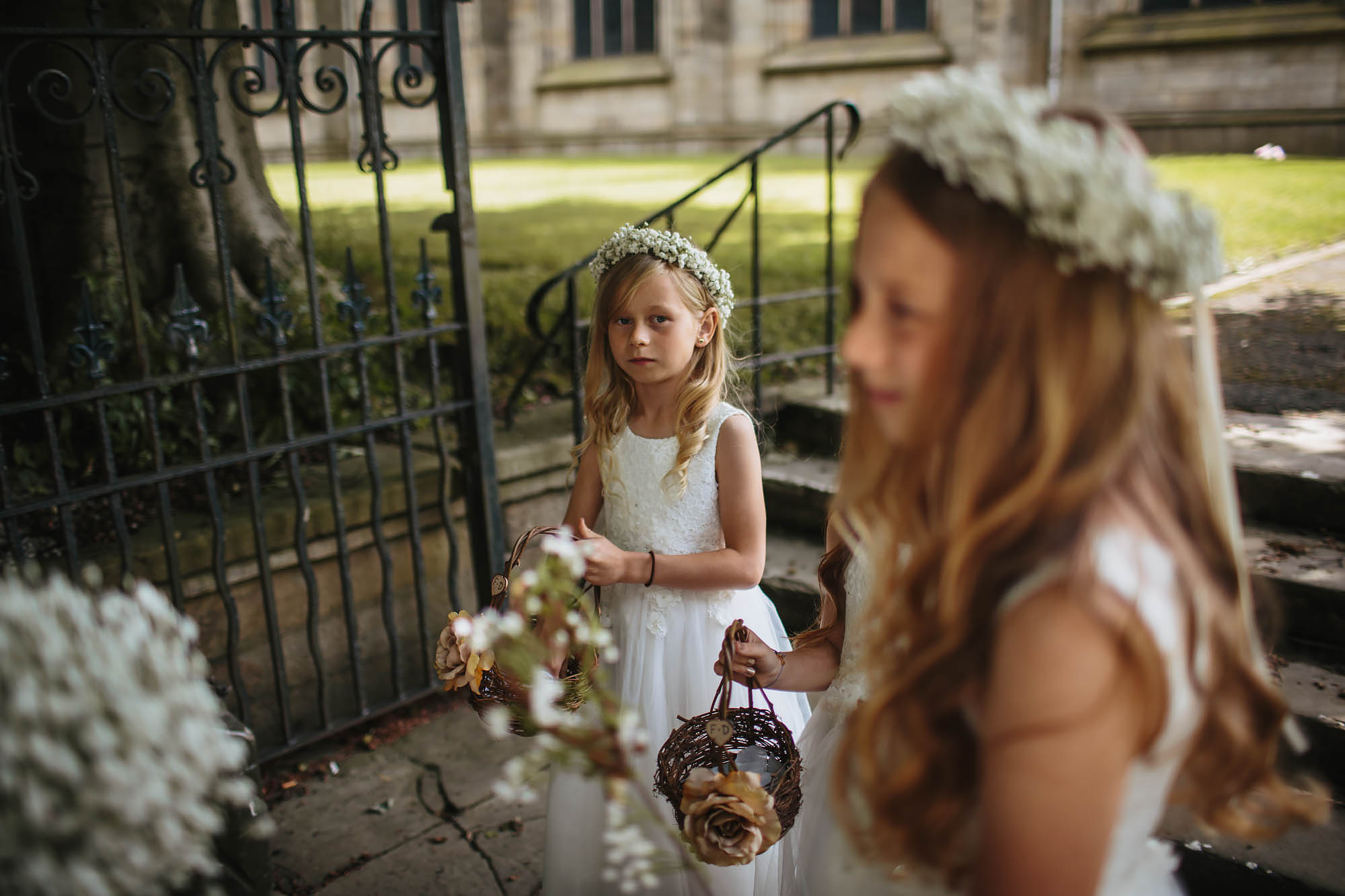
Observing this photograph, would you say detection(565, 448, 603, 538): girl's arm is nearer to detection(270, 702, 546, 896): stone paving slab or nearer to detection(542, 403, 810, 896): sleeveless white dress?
detection(542, 403, 810, 896): sleeveless white dress

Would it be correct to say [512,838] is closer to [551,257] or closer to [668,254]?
[668,254]

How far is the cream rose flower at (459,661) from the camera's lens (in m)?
1.92

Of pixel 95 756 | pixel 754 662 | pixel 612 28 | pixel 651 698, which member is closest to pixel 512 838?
pixel 651 698

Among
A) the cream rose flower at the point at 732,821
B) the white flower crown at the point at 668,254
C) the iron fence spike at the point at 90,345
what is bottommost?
the cream rose flower at the point at 732,821

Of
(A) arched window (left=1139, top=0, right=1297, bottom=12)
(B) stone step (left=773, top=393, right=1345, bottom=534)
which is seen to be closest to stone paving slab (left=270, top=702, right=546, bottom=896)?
(B) stone step (left=773, top=393, right=1345, bottom=534)

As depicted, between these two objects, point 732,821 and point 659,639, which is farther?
point 659,639

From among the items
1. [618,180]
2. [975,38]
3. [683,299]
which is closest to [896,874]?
[683,299]

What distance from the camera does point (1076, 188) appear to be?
97cm

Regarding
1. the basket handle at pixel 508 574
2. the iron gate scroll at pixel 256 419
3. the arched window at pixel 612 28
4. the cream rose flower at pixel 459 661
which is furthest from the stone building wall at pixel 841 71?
the cream rose flower at pixel 459 661

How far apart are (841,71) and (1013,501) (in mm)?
15867

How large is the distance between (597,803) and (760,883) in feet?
1.44

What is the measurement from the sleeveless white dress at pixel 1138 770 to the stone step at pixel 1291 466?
233 centimetres

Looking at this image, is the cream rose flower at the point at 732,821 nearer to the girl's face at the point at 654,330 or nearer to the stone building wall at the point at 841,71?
the girl's face at the point at 654,330

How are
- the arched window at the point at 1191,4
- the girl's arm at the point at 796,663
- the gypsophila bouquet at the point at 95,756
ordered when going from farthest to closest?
the arched window at the point at 1191,4
the girl's arm at the point at 796,663
the gypsophila bouquet at the point at 95,756
